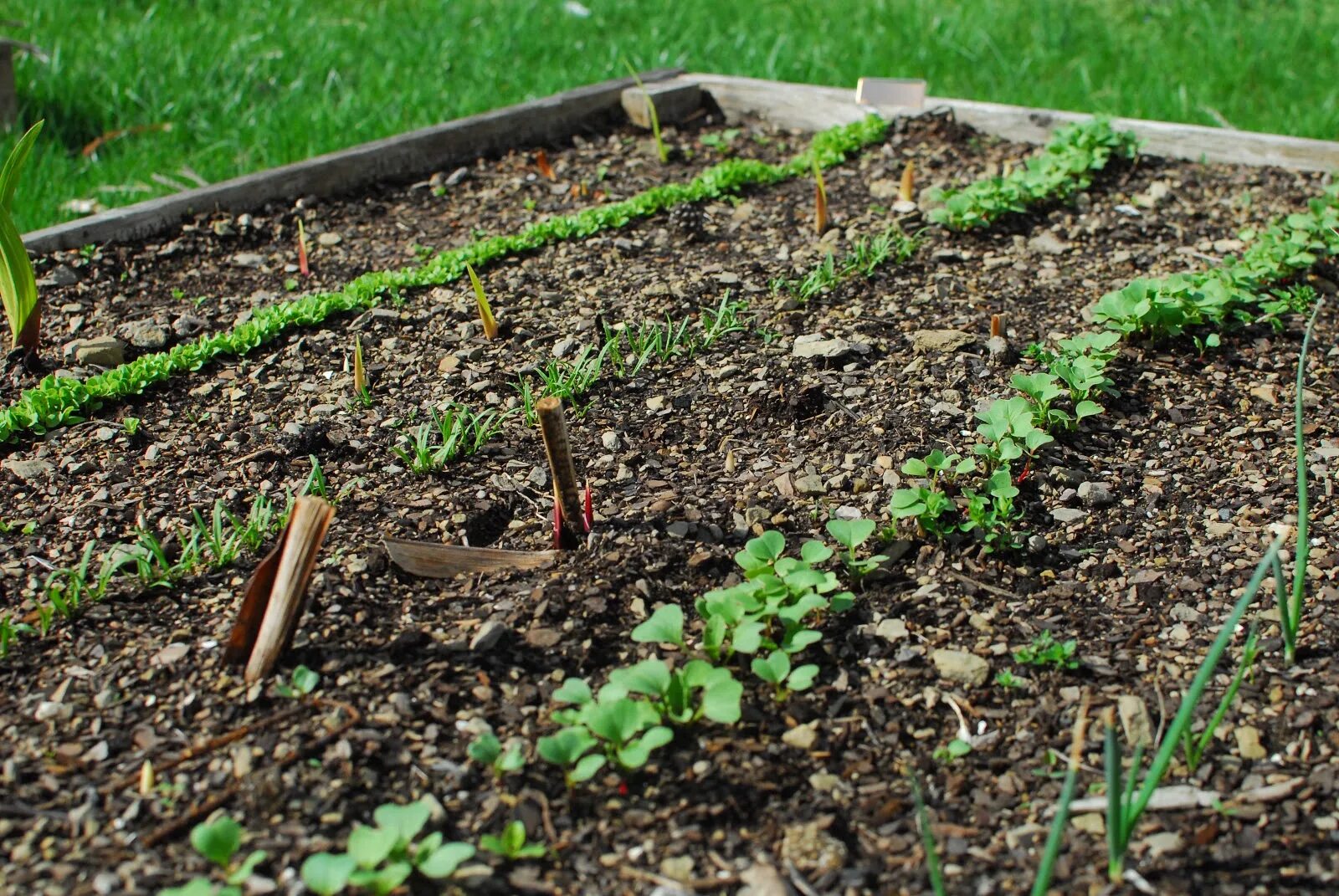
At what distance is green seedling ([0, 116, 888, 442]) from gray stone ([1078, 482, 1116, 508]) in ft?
5.25

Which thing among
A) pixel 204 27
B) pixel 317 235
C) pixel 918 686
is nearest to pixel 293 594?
pixel 918 686

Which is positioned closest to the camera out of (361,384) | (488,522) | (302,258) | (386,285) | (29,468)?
(488,522)

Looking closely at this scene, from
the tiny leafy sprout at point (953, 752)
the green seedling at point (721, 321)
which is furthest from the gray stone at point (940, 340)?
the tiny leafy sprout at point (953, 752)

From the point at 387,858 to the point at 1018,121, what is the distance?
3.38 metres

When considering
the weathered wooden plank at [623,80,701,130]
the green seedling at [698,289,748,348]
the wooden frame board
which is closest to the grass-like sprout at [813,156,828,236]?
the green seedling at [698,289,748,348]

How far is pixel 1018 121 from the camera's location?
13.4 feet

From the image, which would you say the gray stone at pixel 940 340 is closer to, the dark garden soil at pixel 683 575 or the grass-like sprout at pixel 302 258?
the dark garden soil at pixel 683 575

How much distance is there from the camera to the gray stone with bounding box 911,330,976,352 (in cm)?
278

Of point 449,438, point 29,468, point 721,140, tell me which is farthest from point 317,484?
point 721,140

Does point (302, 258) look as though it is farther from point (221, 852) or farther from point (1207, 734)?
point (1207, 734)

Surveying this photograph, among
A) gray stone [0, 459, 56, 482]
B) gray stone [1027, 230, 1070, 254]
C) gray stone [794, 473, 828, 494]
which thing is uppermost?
gray stone [1027, 230, 1070, 254]

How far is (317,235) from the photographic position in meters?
3.47

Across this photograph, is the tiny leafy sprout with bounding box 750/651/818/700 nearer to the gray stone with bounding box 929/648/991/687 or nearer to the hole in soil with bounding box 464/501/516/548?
the gray stone with bounding box 929/648/991/687

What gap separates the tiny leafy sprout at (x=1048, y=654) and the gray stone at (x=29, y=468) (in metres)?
1.79
